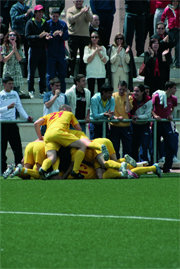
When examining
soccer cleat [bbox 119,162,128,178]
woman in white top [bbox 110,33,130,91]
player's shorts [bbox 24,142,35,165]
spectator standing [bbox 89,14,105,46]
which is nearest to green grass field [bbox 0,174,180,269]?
soccer cleat [bbox 119,162,128,178]

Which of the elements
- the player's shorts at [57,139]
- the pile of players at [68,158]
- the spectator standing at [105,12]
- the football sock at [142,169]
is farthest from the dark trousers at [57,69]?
the football sock at [142,169]

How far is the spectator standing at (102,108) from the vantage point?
14781 millimetres

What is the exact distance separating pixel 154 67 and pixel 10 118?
402 cm

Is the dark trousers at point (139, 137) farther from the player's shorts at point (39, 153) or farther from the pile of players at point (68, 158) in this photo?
the player's shorts at point (39, 153)

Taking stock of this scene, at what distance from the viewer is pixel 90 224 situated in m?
9.15

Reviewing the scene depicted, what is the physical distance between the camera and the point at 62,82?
1736 centimetres

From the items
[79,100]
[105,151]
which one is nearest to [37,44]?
[79,100]

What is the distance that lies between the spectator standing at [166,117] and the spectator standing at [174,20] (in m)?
3.71

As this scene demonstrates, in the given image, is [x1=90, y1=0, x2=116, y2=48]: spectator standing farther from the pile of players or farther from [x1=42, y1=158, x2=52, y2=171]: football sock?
[x1=42, y1=158, x2=52, y2=171]: football sock

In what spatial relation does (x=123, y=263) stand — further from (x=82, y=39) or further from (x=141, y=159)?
(x=82, y=39)

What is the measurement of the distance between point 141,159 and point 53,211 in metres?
5.69

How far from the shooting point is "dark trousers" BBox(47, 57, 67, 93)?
17.3 metres

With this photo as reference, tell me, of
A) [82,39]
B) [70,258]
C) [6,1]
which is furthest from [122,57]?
[70,258]

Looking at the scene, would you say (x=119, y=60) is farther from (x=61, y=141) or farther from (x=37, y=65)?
(x=61, y=141)
